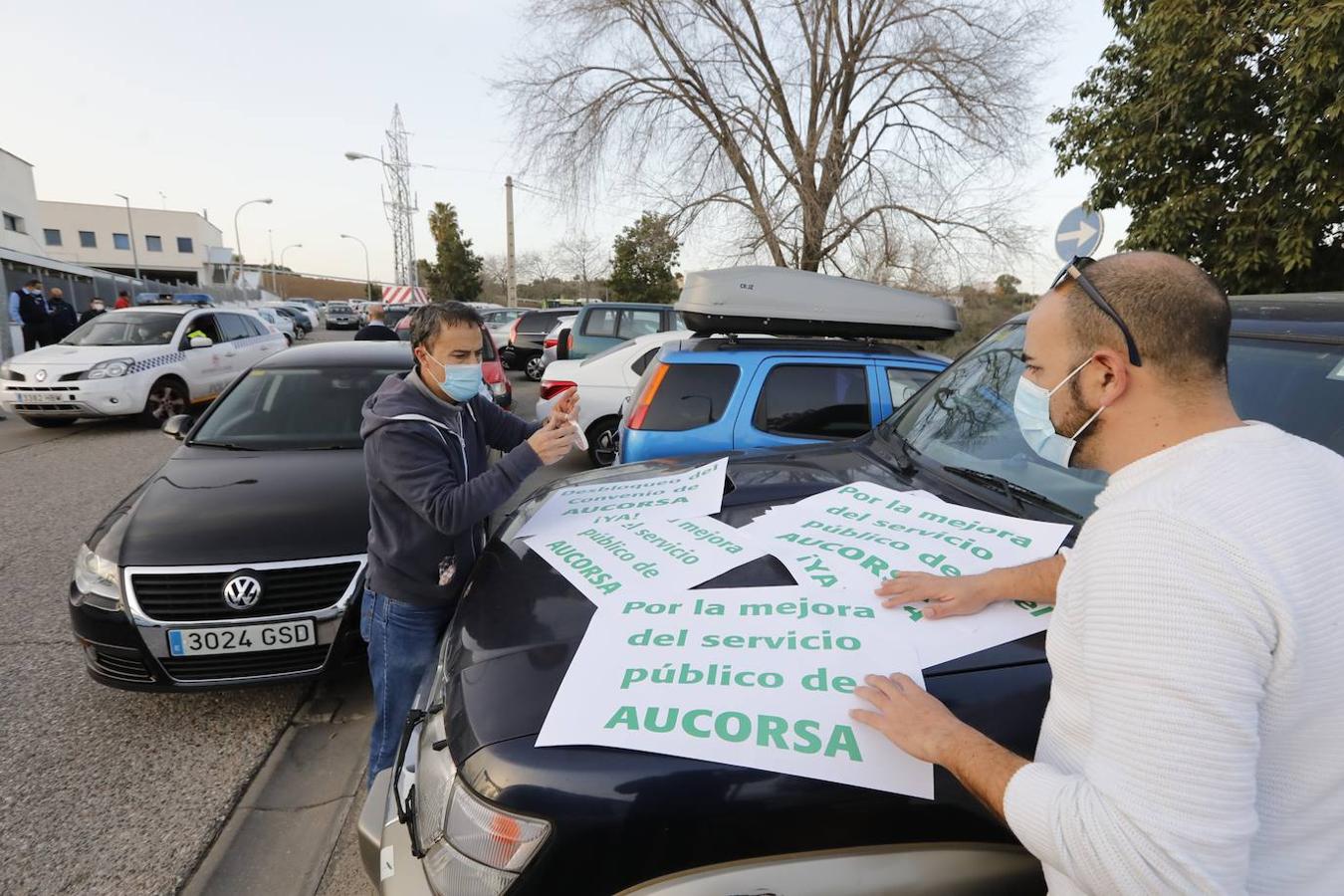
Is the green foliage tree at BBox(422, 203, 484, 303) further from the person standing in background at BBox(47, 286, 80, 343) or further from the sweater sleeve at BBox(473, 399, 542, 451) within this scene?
the sweater sleeve at BBox(473, 399, 542, 451)

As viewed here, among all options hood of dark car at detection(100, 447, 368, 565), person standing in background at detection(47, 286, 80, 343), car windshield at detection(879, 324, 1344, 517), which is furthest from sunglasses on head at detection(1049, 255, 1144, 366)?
person standing in background at detection(47, 286, 80, 343)

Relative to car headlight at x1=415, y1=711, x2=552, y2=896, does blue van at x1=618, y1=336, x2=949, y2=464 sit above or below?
above

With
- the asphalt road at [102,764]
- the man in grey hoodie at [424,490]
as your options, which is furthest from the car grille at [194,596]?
the man in grey hoodie at [424,490]

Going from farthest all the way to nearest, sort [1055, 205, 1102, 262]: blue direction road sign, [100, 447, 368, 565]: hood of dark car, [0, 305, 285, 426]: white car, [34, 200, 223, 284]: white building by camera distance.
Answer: [34, 200, 223, 284]: white building → [0, 305, 285, 426]: white car → [1055, 205, 1102, 262]: blue direction road sign → [100, 447, 368, 565]: hood of dark car

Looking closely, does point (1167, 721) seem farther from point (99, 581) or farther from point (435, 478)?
point (99, 581)

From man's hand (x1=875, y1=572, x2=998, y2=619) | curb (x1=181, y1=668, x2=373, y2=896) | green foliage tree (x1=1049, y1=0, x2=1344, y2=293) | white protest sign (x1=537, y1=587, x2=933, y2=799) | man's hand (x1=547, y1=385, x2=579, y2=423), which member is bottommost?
curb (x1=181, y1=668, x2=373, y2=896)

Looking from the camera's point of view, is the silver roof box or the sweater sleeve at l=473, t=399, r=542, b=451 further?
the silver roof box

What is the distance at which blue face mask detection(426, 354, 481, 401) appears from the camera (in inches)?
90.1

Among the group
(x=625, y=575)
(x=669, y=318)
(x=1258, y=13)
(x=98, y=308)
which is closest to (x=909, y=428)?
(x=625, y=575)

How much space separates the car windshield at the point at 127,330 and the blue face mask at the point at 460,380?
10178mm

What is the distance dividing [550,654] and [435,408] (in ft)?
3.70

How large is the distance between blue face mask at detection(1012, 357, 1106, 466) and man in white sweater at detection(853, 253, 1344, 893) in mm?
129

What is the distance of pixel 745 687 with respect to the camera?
1301mm

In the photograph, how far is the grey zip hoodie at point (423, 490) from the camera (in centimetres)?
210
